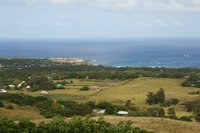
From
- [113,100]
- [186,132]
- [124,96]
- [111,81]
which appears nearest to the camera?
[186,132]

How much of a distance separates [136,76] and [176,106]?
39313 mm

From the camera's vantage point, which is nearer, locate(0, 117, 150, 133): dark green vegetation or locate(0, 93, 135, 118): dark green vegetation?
locate(0, 117, 150, 133): dark green vegetation

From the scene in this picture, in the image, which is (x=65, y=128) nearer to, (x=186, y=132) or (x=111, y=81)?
(x=186, y=132)

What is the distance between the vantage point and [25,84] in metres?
98.1

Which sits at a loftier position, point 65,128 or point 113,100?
point 65,128

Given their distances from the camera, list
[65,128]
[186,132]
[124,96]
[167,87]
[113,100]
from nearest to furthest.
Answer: [65,128]
[186,132]
[113,100]
[124,96]
[167,87]

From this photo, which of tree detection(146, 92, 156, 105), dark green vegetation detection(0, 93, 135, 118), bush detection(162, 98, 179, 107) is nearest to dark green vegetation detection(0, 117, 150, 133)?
dark green vegetation detection(0, 93, 135, 118)

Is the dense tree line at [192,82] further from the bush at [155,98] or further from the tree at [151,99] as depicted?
the tree at [151,99]

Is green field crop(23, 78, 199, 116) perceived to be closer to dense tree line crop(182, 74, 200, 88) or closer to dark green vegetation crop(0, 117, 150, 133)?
dense tree line crop(182, 74, 200, 88)

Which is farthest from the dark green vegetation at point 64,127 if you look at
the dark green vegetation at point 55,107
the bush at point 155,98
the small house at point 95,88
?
the small house at point 95,88

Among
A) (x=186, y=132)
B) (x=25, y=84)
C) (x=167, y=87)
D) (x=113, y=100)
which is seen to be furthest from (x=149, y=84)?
Answer: (x=186, y=132)

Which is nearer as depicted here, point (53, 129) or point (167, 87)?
point (53, 129)

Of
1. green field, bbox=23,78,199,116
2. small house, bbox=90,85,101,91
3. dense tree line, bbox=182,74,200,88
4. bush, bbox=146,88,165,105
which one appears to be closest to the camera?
bush, bbox=146,88,165,105

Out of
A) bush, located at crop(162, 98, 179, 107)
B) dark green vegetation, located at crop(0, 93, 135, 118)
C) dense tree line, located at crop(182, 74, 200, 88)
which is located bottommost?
bush, located at crop(162, 98, 179, 107)
